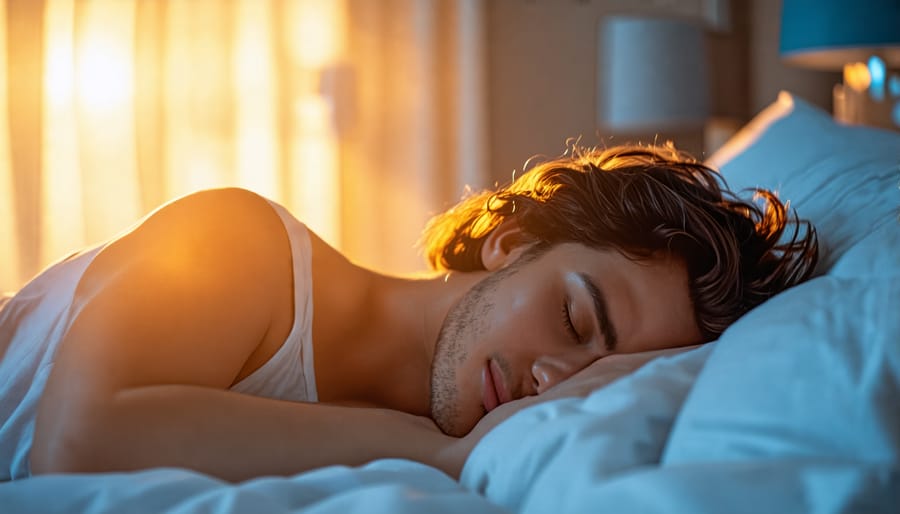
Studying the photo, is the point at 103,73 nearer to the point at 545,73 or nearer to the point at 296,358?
the point at 545,73

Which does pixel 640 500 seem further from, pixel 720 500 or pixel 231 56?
pixel 231 56

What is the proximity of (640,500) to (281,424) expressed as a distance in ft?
1.38

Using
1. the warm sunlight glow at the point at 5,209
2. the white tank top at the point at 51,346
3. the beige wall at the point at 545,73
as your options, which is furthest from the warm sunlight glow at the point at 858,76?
the warm sunlight glow at the point at 5,209

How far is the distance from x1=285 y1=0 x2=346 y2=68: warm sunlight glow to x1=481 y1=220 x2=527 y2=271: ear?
1835 millimetres

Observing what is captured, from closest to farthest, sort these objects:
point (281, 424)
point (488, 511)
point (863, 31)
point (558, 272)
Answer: point (488, 511) < point (281, 424) < point (558, 272) < point (863, 31)

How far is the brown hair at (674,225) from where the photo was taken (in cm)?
115

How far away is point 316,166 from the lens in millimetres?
3002

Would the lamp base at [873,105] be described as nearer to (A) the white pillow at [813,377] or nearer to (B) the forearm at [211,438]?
(A) the white pillow at [813,377]

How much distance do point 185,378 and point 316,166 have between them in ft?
7.09

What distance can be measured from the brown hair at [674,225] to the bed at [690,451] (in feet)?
1.06

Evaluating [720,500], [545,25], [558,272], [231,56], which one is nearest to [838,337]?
[720,500]

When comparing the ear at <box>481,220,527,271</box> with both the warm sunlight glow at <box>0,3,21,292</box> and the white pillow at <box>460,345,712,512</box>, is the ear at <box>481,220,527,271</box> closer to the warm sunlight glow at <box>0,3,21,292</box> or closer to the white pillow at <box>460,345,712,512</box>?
the white pillow at <box>460,345,712,512</box>

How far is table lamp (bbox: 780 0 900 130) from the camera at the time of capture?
2213 mm

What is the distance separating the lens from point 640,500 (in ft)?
1.72
